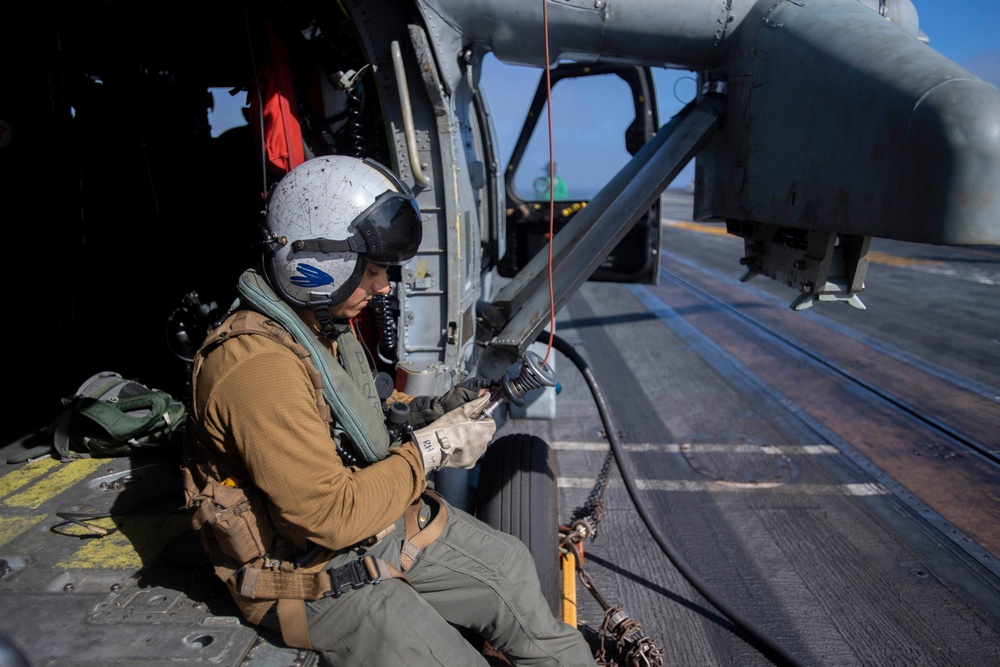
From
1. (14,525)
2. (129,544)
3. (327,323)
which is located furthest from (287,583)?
(14,525)

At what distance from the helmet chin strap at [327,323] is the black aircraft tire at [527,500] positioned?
3.90ft

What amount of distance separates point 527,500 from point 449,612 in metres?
0.77

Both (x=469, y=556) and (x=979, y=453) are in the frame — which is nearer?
(x=469, y=556)

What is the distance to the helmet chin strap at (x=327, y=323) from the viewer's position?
194 centimetres

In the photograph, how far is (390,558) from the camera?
78.2 inches

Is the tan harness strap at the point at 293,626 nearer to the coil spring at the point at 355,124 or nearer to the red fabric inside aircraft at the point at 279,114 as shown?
the red fabric inside aircraft at the point at 279,114

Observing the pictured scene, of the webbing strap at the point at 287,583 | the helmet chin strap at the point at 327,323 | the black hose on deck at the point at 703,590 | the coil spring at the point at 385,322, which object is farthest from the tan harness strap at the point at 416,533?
the coil spring at the point at 385,322

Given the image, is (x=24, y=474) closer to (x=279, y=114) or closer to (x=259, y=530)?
(x=259, y=530)

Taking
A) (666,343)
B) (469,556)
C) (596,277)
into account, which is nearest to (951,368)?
(666,343)

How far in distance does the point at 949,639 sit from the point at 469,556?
7.37 ft

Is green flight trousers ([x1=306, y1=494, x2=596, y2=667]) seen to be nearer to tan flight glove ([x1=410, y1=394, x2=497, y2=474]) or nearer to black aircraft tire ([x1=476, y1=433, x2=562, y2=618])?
tan flight glove ([x1=410, y1=394, x2=497, y2=474])

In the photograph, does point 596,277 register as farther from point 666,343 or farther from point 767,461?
point 666,343

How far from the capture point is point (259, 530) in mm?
1742

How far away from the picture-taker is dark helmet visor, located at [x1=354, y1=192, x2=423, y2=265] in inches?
75.2
